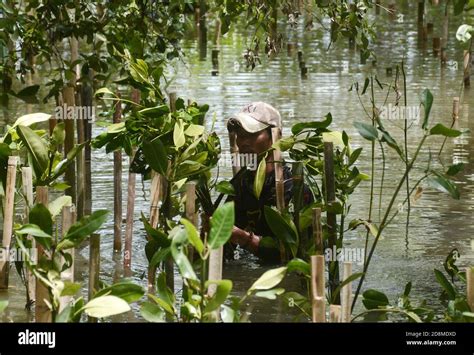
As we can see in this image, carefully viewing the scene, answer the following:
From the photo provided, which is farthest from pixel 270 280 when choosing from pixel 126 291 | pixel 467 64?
pixel 467 64

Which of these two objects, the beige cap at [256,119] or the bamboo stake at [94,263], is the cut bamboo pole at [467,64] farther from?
the bamboo stake at [94,263]

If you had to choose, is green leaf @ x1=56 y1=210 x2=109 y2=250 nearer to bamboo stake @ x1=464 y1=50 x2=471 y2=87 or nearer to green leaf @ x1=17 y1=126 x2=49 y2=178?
green leaf @ x1=17 y1=126 x2=49 y2=178

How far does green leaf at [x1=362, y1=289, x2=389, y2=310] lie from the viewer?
16.4ft

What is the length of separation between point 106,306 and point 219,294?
0.39m

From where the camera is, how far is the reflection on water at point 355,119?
6949 mm

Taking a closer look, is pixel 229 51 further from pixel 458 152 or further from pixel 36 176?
pixel 36 176

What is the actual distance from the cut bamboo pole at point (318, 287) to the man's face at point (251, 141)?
101 inches

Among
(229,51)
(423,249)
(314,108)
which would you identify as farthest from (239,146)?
(229,51)

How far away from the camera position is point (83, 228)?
14.3 ft
